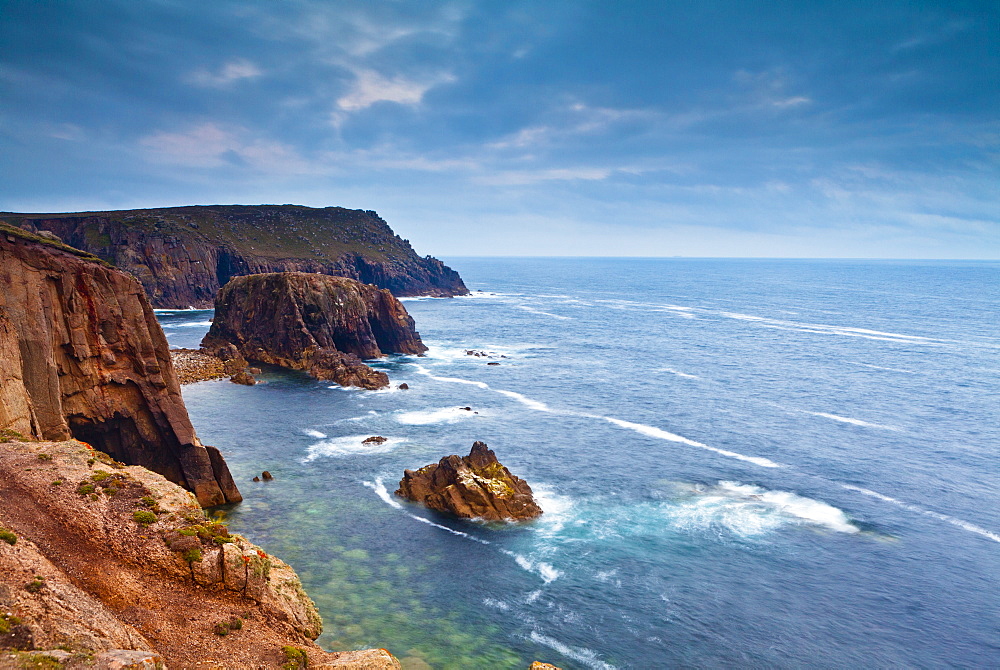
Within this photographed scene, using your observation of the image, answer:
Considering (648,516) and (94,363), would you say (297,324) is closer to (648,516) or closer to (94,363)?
(94,363)

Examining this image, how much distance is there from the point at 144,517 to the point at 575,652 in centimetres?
2332

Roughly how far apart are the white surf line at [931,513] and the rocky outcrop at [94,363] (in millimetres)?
56467

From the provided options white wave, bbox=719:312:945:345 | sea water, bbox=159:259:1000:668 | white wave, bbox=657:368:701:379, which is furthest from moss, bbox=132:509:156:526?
white wave, bbox=719:312:945:345

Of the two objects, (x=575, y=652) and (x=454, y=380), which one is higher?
(x=454, y=380)

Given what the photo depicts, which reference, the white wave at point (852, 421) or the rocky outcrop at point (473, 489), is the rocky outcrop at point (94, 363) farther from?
the white wave at point (852, 421)

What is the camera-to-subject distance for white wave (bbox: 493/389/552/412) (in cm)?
8825

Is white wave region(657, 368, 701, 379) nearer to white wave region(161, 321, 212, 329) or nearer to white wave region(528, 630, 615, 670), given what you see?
white wave region(528, 630, 615, 670)

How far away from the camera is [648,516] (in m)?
53.5

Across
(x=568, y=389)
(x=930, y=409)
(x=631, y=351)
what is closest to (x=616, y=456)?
(x=568, y=389)

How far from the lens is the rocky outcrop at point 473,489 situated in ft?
175

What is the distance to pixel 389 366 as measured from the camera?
116500 mm

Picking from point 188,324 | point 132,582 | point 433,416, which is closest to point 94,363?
point 132,582

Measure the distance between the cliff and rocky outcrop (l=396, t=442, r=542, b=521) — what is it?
24.9 m

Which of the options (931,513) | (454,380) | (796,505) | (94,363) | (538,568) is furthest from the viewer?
(454,380)
